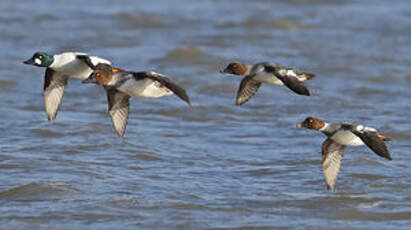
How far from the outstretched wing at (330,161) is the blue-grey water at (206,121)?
187 mm

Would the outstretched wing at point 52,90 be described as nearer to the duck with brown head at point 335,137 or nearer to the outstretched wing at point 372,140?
the duck with brown head at point 335,137

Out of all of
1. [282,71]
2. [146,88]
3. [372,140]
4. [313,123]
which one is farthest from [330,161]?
[146,88]

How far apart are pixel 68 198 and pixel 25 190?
0.57 meters

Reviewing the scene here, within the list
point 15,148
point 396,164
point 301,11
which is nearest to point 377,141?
point 396,164

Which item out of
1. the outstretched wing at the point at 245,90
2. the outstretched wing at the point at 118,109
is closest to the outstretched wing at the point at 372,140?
the outstretched wing at the point at 245,90

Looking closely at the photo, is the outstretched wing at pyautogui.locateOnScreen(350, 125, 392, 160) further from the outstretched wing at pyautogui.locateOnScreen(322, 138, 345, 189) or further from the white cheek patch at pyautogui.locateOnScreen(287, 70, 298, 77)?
the white cheek patch at pyautogui.locateOnScreen(287, 70, 298, 77)

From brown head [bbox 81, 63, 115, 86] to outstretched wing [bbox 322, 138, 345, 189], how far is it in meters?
2.44

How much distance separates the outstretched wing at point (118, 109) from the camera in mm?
11648

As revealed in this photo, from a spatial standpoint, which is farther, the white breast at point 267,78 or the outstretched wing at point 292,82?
the white breast at point 267,78

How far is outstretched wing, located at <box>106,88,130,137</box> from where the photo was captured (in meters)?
11.6

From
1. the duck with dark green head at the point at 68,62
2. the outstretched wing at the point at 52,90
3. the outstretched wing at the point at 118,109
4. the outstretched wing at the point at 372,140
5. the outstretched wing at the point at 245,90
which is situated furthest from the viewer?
the outstretched wing at the point at 52,90

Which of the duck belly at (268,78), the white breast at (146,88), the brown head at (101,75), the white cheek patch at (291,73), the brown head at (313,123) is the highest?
the white cheek patch at (291,73)

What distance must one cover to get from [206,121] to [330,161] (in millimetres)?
4601

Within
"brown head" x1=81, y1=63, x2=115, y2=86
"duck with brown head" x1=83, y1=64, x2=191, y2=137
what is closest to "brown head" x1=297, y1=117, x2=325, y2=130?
"duck with brown head" x1=83, y1=64, x2=191, y2=137
